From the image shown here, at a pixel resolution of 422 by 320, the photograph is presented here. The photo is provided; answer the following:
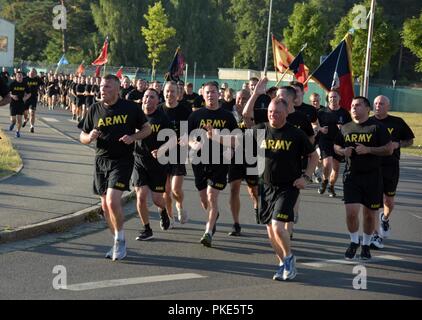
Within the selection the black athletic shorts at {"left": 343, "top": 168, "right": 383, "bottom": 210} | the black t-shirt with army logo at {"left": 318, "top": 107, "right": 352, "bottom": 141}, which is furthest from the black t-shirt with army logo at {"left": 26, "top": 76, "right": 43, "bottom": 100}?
the black athletic shorts at {"left": 343, "top": 168, "right": 383, "bottom": 210}

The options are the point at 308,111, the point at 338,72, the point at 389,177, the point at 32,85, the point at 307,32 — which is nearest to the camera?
the point at 389,177

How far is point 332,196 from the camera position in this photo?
577 inches

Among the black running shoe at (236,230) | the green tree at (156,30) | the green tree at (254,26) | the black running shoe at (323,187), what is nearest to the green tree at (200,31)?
the green tree at (156,30)

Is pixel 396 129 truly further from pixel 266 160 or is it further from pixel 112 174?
pixel 112 174

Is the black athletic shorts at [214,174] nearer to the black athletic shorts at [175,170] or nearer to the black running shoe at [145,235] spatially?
the black athletic shorts at [175,170]

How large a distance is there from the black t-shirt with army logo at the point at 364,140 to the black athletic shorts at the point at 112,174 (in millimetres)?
2706

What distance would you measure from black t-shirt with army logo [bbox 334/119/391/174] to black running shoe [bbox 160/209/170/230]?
9.17 feet

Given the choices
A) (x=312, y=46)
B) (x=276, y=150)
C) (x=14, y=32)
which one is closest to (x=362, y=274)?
(x=276, y=150)

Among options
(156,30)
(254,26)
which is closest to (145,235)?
(156,30)

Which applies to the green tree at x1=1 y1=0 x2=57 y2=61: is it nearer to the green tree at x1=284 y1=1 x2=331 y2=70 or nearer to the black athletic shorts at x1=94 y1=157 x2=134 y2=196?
the green tree at x1=284 y1=1 x2=331 y2=70

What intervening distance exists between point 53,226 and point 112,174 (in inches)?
69.6

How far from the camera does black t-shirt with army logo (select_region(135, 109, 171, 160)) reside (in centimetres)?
985

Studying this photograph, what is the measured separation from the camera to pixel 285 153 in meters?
7.95

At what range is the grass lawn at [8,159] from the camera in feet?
46.4
